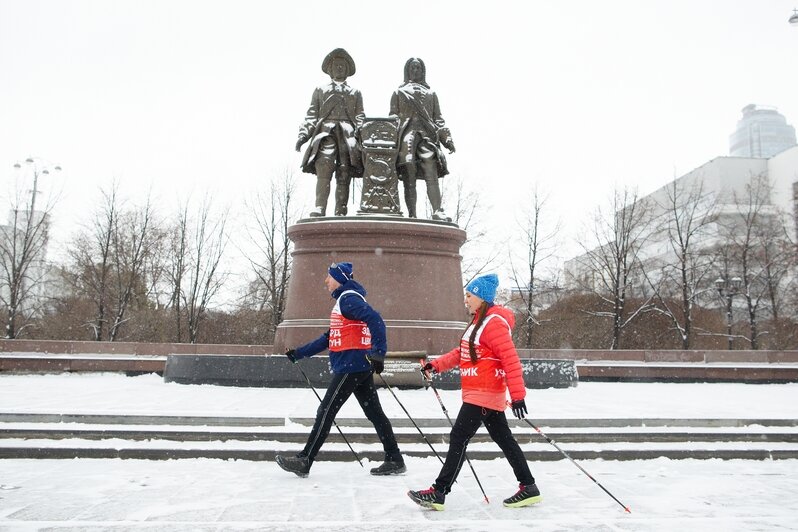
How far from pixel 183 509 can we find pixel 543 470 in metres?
3.11

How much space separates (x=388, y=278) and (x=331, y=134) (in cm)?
357

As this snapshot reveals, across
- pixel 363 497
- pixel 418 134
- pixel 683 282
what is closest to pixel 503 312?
pixel 363 497

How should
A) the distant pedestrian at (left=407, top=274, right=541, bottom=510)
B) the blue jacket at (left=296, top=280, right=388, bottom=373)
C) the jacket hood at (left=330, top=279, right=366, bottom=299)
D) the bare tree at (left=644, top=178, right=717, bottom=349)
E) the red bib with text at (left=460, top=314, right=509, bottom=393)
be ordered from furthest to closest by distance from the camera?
the bare tree at (left=644, top=178, right=717, bottom=349)
the jacket hood at (left=330, top=279, right=366, bottom=299)
the blue jacket at (left=296, top=280, right=388, bottom=373)
the red bib with text at (left=460, top=314, right=509, bottom=393)
the distant pedestrian at (left=407, top=274, right=541, bottom=510)

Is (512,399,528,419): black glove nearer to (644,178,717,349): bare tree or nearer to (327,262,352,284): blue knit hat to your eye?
(327,262,352,284): blue knit hat

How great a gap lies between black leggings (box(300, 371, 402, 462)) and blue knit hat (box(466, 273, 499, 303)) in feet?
3.91

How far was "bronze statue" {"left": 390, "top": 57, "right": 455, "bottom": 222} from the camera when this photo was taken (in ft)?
42.1

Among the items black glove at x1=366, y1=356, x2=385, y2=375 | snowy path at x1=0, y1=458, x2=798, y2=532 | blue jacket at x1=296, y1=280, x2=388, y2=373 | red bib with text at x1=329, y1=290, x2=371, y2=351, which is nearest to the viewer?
snowy path at x1=0, y1=458, x2=798, y2=532

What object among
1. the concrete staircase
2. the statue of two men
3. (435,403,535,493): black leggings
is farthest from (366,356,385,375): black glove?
the statue of two men

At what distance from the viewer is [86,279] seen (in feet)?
103

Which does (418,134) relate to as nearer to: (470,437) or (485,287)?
(485,287)

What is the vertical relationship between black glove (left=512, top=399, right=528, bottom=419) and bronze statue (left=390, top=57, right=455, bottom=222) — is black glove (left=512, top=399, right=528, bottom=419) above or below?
below

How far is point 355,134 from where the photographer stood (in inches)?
513

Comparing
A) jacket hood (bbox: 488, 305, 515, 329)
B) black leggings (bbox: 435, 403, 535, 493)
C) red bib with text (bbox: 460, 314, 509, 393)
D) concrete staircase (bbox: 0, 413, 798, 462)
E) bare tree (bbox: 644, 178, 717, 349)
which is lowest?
concrete staircase (bbox: 0, 413, 798, 462)

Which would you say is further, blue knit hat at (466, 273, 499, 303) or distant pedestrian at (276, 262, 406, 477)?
distant pedestrian at (276, 262, 406, 477)
